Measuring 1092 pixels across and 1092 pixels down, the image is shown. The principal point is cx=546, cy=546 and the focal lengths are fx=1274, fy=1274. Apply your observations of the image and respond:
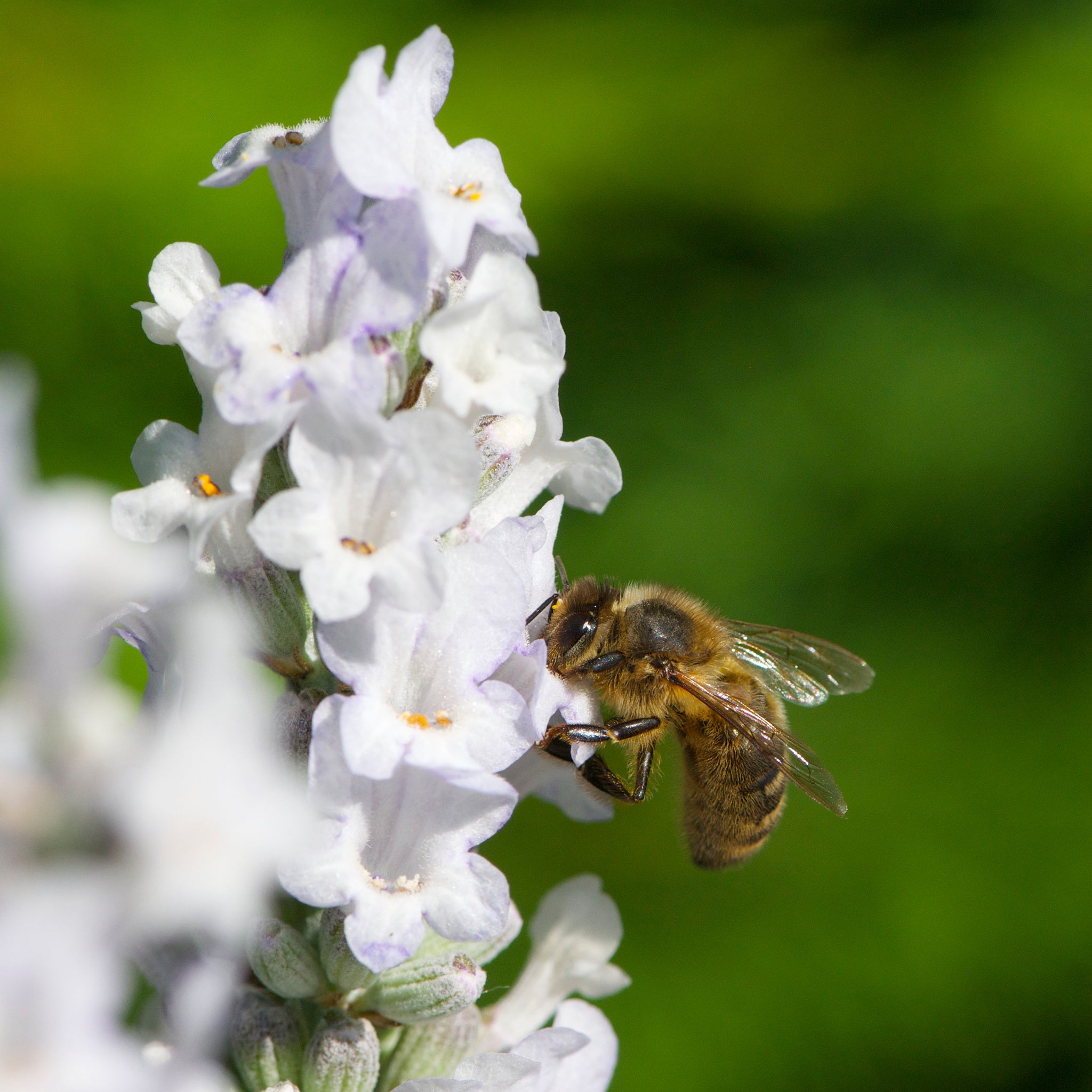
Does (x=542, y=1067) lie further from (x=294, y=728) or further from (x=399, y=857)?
(x=294, y=728)

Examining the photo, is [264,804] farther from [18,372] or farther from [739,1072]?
[739,1072]

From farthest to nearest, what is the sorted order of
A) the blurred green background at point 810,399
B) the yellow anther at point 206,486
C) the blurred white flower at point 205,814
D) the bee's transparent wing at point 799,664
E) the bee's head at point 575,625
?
the blurred green background at point 810,399 → the bee's transparent wing at point 799,664 → the bee's head at point 575,625 → the yellow anther at point 206,486 → the blurred white flower at point 205,814

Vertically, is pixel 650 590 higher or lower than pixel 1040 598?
higher

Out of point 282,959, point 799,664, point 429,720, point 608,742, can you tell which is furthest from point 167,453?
point 799,664

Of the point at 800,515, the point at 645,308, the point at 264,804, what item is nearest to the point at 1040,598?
the point at 800,515

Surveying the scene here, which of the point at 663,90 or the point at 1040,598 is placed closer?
the point at 1040,598

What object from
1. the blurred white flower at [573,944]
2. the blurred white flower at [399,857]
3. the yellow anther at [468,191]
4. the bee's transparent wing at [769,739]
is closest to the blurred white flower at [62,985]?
the blurred white flower at [399,857]

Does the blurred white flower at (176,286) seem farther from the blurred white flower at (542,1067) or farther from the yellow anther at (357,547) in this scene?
the blurred white flower at (542,1067)
